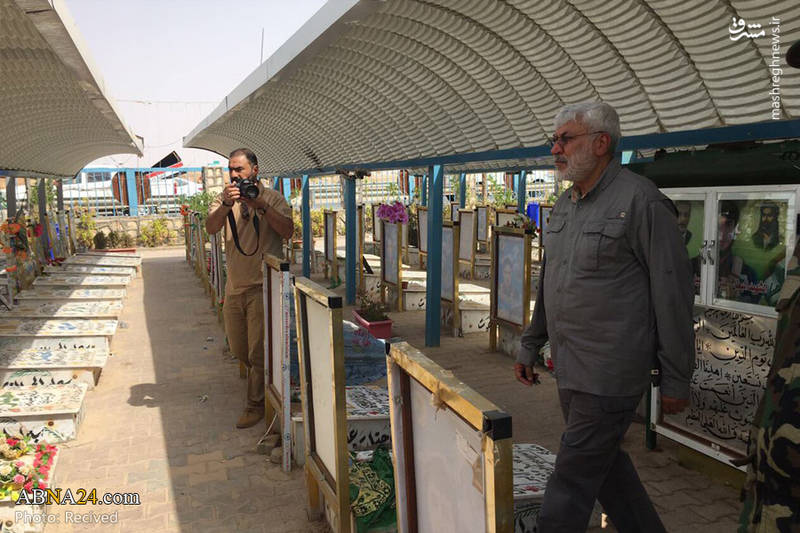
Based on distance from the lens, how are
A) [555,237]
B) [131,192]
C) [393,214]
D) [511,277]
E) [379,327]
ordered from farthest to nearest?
[131,192] → [393,214] → [379,327] → [511,277] → [555,237]

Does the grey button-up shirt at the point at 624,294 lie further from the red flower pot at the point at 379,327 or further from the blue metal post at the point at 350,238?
the blue metal post at the point at 350,238

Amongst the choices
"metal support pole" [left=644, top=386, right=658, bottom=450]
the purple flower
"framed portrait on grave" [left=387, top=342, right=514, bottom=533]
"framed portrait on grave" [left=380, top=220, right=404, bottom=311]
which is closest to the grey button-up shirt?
"framed portrait on grave" [left=387, top=342, right=514, bottom=533]

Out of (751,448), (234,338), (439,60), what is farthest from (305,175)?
(751,448)

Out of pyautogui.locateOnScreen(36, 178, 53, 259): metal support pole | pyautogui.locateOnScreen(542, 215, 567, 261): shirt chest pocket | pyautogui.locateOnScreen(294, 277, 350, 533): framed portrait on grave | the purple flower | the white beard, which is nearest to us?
the white beard

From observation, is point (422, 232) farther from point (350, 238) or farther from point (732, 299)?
point (732, 299)

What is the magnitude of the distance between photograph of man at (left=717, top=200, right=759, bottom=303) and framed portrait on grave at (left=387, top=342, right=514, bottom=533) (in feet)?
9.77

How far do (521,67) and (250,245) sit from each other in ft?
9.87

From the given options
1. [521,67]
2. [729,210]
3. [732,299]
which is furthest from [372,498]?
[521,67]

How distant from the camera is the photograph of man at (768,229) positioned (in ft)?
13.1

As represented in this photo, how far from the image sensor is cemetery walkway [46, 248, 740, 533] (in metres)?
3.85

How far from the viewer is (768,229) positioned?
4047mm

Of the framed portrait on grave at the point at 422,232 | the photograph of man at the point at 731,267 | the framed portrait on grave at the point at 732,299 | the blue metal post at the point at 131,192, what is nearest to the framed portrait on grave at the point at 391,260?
the framed portrait on grave at the point at 422,232

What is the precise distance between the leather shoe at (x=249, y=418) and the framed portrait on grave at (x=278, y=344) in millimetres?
274

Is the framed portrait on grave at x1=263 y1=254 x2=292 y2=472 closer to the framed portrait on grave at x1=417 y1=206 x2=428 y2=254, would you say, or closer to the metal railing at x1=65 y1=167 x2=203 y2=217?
the framed portrait on grave at x1=417 y1=206 x2=428 y2=254
